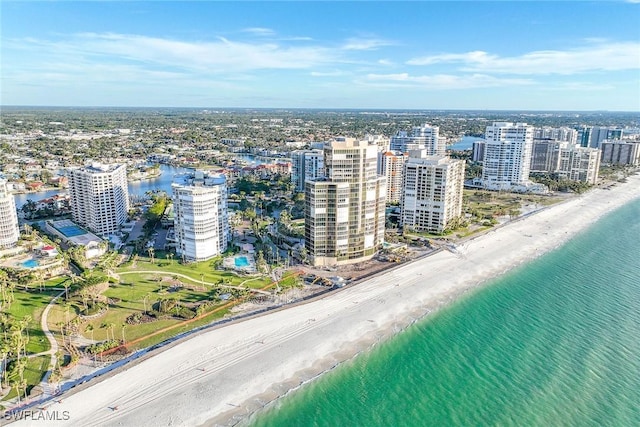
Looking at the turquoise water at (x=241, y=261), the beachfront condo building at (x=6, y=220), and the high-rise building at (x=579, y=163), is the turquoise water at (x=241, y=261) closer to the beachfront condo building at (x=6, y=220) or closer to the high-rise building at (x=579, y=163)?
the beachfront condo building at (x=6, y=220)

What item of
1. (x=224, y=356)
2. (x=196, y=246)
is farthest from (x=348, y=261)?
(x=224, y=356)

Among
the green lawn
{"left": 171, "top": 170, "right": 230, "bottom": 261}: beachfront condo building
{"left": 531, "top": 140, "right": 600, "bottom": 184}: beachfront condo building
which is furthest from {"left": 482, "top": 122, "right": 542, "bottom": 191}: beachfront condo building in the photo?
the green lawn

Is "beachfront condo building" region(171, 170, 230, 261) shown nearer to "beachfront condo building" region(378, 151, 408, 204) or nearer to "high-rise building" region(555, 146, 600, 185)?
"beachfront condo building" region(378, 151, 408, 204)

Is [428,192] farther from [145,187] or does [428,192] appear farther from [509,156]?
[145,187]

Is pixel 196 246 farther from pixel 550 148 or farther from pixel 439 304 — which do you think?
pixel 550 148

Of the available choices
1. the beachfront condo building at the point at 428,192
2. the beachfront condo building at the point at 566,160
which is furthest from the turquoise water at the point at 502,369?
the beachfront condo building at the point at 566,160

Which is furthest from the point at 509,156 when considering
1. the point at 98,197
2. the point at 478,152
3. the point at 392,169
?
the point at 98,197
